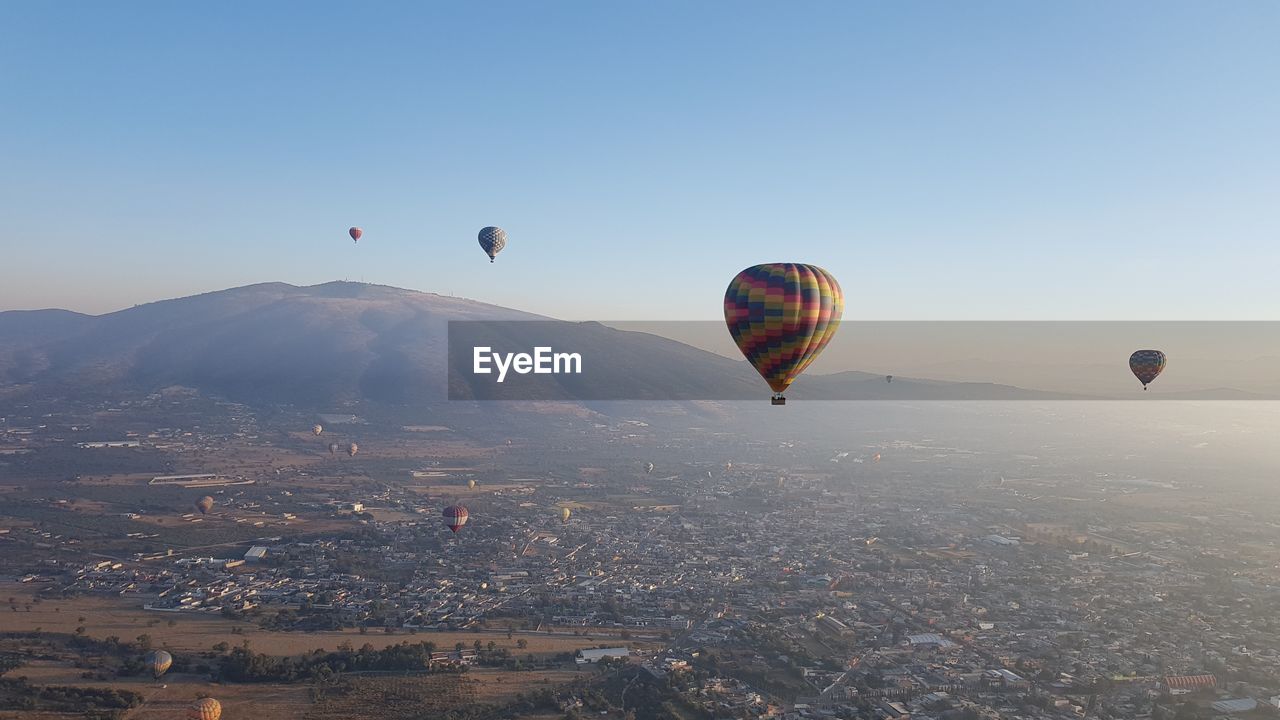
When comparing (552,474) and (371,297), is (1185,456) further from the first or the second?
(371,297)

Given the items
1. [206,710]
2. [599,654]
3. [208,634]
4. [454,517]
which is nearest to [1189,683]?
[599,654]

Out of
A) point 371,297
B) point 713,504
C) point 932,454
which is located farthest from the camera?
point 371,297

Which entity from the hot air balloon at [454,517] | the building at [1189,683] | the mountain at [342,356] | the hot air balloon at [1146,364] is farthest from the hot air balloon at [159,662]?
the mountain at [342,356]

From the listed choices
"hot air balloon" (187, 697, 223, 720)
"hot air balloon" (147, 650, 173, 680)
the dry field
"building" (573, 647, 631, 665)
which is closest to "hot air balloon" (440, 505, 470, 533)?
the dry field

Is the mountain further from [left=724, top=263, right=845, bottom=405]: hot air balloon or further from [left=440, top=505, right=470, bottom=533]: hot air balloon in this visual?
[left=724, top=263, right=845, bottom=405]: hot air balloon

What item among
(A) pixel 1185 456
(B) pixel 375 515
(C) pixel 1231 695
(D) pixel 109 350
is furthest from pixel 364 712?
(D) pixel 109 350

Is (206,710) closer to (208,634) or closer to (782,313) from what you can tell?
(208,634)
